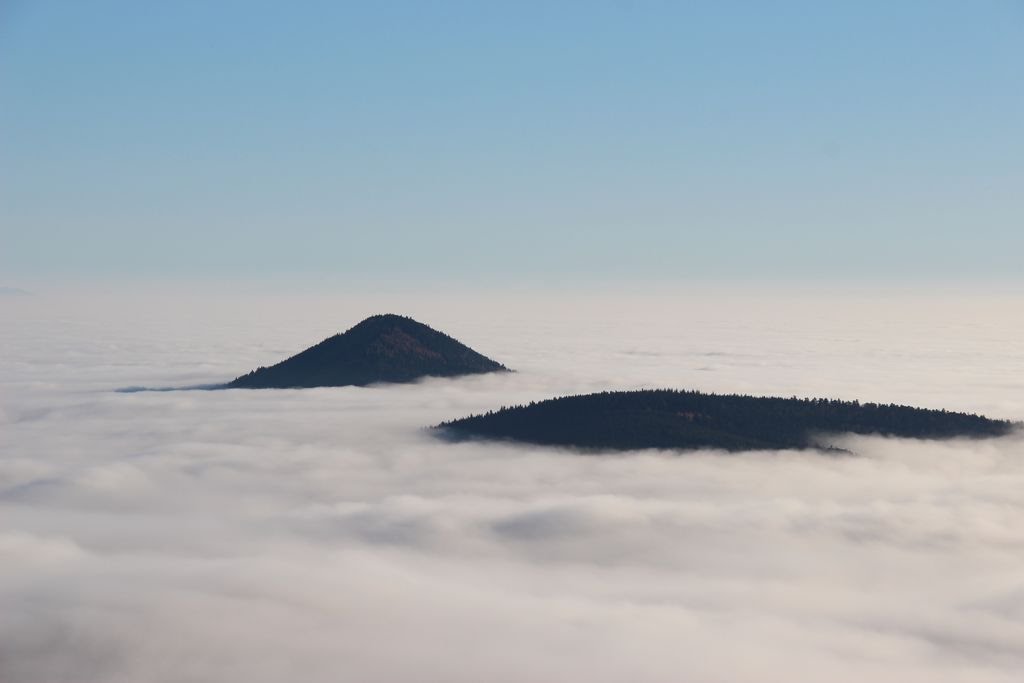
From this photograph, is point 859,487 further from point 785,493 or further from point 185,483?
point 185,483

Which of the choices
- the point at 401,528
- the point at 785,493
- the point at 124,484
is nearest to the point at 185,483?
the point at 124,484

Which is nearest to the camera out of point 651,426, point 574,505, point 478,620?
point 478,620

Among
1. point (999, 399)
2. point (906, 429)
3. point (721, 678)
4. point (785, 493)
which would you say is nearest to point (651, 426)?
point (785, 493)

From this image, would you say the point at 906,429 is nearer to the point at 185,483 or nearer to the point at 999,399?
the point at 999,399

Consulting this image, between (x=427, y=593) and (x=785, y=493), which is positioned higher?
(x=785, y=493)

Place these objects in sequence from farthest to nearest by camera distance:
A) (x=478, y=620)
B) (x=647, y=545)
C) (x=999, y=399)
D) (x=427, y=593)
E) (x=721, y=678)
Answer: (x=999, y=399)
(x=647, y=545)
(x=427, y=593)
(x=478, y=620)
(x=721, y=678)

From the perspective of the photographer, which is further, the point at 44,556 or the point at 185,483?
the point at 185,483

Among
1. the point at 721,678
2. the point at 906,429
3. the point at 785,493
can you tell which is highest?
the point at 906,429
